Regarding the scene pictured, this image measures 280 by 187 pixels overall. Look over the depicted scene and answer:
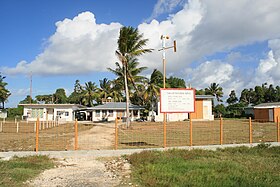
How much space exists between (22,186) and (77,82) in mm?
74304

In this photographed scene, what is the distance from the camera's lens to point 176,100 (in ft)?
44.3

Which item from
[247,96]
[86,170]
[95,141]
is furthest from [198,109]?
[247,96]

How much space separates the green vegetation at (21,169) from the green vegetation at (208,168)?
2.86m

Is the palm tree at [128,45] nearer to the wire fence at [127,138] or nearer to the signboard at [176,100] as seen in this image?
the wire fence at [127,138]

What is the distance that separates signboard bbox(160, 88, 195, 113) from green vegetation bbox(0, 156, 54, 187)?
234 inches

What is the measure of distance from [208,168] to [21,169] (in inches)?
217

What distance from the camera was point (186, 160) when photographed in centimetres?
955

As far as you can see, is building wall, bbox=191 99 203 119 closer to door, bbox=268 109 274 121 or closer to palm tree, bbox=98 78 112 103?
door, bbox=268 109 274 121

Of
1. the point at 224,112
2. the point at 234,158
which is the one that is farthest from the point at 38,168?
the point at 224,112

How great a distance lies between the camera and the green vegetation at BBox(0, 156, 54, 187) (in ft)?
22.9

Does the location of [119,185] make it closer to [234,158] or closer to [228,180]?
A: [228,180]

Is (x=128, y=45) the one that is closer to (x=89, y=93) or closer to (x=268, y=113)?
(x=268, y=113)

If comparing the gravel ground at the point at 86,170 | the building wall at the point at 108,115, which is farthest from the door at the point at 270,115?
the gravel ground at the point at 86,170

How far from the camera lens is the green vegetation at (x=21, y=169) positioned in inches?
274
